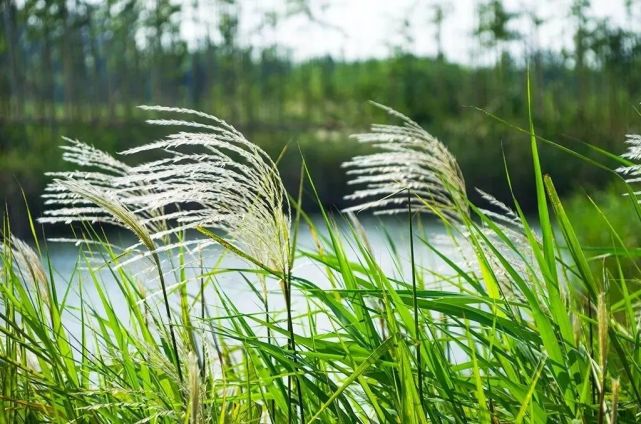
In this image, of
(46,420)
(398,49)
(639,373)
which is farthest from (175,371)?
(398,49)

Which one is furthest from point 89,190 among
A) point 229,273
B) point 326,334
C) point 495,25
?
point 495,25

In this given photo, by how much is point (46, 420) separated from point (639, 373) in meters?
0.95

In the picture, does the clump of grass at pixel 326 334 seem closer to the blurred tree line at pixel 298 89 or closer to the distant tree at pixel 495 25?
the blurred tree line at pixel 298 89

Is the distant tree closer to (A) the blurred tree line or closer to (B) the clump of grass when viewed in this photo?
(A) the blurred tree line

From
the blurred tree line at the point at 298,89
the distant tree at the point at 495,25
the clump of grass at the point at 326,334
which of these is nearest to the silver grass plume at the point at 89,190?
the clump of grass at the point at 326,334

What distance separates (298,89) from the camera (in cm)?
2811

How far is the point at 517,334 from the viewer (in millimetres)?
1254

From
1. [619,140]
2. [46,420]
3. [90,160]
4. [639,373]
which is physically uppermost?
[90,160]

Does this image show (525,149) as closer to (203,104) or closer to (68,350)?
(203,104)

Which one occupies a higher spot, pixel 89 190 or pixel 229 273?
pixel 89 190

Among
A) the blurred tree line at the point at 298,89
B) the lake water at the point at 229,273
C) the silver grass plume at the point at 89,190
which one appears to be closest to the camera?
the silver grass plume at the point at 89,190

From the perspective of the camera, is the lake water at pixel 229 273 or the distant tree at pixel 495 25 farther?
the distant tree at pixel 495 25

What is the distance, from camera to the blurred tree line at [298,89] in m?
20.3

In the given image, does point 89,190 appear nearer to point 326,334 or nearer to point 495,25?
point 326,334
